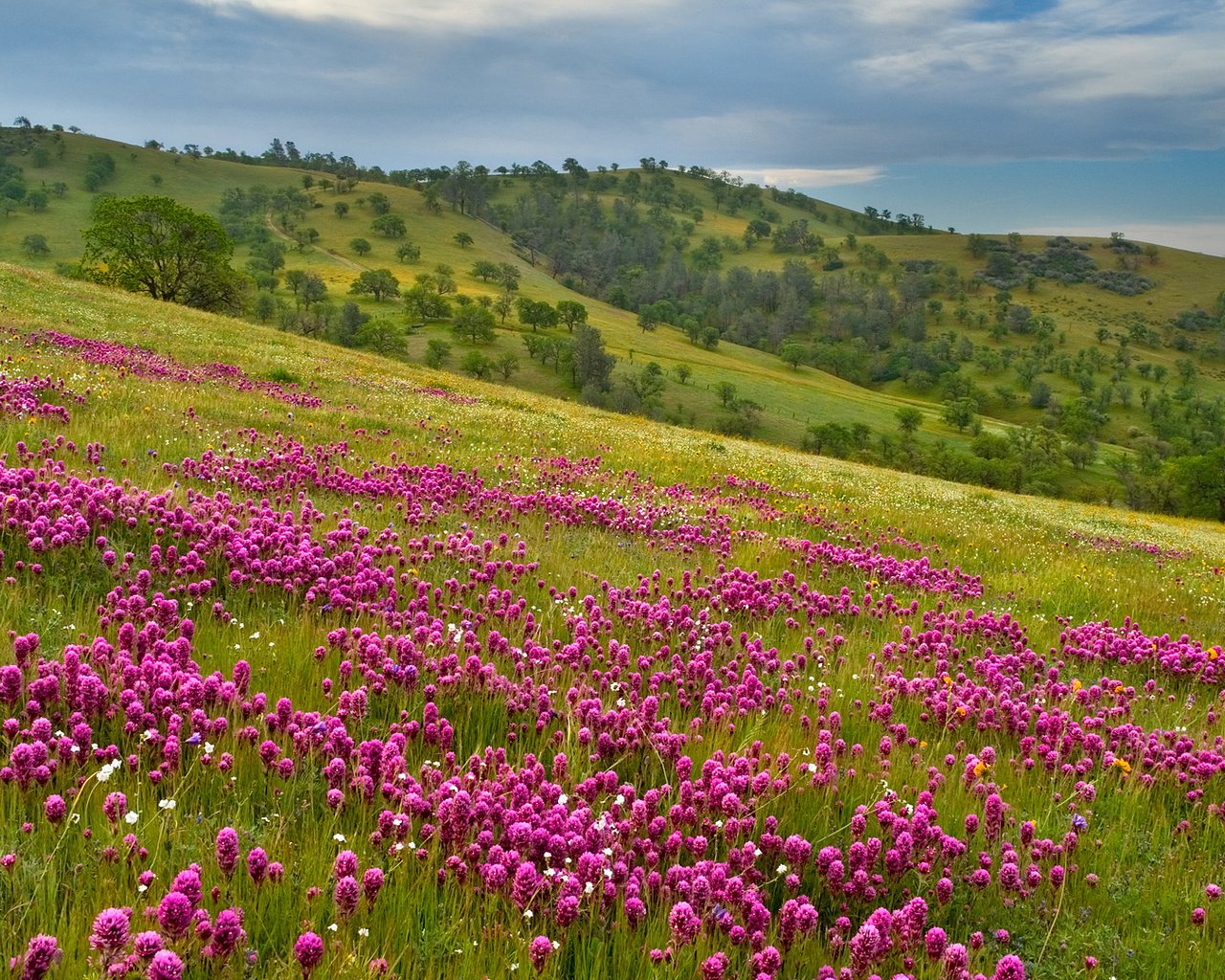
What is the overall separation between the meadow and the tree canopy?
2302 inches

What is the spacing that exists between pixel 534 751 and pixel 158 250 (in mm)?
67381

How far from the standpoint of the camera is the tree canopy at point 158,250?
58.1 meters

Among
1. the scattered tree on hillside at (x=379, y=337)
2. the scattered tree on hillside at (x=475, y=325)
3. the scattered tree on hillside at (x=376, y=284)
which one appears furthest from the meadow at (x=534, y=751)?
the scattered tree on hillside at (x=376, y=284)

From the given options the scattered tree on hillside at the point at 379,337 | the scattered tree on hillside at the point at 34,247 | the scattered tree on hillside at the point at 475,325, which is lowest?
the scattered tree on hillside at the point at 379,337

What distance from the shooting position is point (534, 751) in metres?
4.26

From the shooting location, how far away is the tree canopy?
2286 inches

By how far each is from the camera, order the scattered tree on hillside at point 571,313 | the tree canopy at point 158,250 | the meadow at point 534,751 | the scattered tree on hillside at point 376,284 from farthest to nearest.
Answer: the scattered tree on hillside at point 571,313
the scattered tree on hillside at point 376,284
the tree canopy at point 158,250
the meadow at point 534,751

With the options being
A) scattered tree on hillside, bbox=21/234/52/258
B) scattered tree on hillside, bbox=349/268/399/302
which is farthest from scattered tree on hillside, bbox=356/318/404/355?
scattered tree on hillside, bbox=21/234/52/258

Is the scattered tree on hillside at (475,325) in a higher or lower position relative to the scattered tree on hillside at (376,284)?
lower

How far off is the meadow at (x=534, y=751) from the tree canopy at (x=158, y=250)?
58.5 meters

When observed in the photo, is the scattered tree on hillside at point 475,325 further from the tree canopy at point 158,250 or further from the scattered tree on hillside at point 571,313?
the tree canopy at point 158,250

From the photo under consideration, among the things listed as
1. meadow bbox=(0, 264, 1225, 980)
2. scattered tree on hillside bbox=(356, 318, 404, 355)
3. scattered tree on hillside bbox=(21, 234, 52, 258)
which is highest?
scattered tree on hillside bbox=(21, 234, 52, 258)

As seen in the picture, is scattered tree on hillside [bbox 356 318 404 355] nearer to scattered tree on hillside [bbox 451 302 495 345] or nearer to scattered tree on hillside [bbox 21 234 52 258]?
scattered tree on hillside [bbox 451 302 495 345]

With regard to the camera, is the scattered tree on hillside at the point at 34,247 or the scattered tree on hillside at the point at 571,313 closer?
the scattered tree on hillside at the point at 34,247
